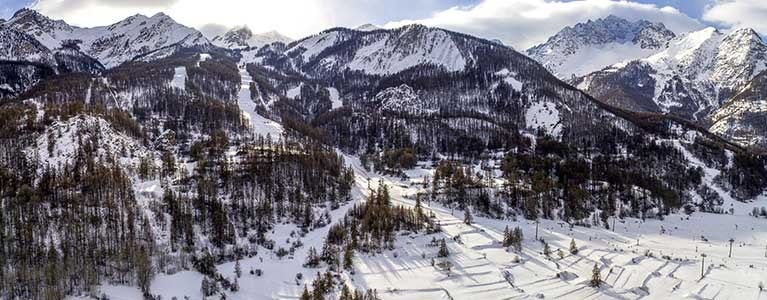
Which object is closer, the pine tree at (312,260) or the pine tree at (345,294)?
the pine tree at (345,294)

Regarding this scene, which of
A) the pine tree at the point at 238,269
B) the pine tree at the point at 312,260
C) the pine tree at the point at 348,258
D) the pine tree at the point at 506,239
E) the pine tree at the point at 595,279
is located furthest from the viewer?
the pine tree at the point at 506,239

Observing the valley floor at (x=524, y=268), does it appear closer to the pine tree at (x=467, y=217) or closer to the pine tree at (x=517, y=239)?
the pine tree at (x=467, y=217)

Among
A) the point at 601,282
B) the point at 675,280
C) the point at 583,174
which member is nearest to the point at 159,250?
the point at 601,282

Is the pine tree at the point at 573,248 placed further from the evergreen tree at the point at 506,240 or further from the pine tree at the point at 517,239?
the evergreen tree at the point at 506,240

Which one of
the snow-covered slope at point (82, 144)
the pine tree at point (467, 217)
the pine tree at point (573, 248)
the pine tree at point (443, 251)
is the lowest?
the pine tree at point (573, 248)

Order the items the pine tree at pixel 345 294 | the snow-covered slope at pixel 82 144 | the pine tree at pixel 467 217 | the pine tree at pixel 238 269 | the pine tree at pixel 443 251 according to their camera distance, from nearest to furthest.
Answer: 1. the pine tree at pixel 345 294
2. the pine tree at pixel 238 269
3. the pine tree at pixel 443 251
4. the pine tree at pixel 467 217
5. the snow-covered slope at pixel 82 144

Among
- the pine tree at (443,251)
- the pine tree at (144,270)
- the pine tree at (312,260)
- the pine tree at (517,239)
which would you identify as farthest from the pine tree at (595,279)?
the pine tree at (144,270)

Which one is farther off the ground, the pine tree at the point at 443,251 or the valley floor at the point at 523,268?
the pine tree at the point at 443,251

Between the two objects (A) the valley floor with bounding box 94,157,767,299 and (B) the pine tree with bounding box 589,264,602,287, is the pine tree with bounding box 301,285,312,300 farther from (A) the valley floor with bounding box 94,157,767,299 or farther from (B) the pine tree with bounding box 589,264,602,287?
(B) the pine tree with bounding box 589,264,602,287

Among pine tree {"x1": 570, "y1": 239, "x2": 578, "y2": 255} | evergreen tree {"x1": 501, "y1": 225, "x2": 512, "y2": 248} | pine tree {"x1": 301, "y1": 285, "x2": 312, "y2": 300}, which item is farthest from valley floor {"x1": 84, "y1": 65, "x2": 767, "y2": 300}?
pine tree {"x1": 301, "y1": 285, "x2": 312, "y2": 300}

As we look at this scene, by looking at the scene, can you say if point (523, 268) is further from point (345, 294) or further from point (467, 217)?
point (345, 294)

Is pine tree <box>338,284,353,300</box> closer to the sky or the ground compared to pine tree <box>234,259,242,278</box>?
closer to the ground
